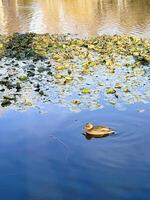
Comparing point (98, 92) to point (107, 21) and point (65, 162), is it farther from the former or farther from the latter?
point (107, 21)

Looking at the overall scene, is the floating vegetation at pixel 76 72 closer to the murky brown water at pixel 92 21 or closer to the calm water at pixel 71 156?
the calm water at pixel 71 156

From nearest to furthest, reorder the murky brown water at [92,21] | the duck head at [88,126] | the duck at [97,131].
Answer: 1. the duck at [97,131]
2. the duck head at [88,126]
3. the murky brown water at [92,21]

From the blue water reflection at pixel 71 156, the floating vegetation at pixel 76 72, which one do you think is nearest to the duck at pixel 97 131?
the blue water reflection at pixel 71 156

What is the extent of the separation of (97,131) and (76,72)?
6127 millimetres

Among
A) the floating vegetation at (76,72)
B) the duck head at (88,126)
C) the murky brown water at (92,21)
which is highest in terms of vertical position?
the duck head at (88,126)

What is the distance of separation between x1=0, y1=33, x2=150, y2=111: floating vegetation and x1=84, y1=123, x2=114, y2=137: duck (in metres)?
1.83

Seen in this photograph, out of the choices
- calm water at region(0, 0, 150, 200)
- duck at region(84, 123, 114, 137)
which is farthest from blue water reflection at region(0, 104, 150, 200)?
duck at region(84, 123, 114, 137)

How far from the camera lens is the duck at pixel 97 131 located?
10.2 metres

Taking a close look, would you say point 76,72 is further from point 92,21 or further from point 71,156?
point 92,21

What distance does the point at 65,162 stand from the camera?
359 inches

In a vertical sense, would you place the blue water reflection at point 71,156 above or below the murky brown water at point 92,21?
above

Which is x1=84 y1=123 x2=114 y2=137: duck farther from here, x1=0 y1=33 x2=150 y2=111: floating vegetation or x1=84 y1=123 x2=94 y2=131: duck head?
Result: x1=0 y1=33 x2=150 y2=111: floating vegetation

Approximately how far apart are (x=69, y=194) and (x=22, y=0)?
167 ft

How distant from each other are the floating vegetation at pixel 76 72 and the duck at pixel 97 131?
72.0 inches
